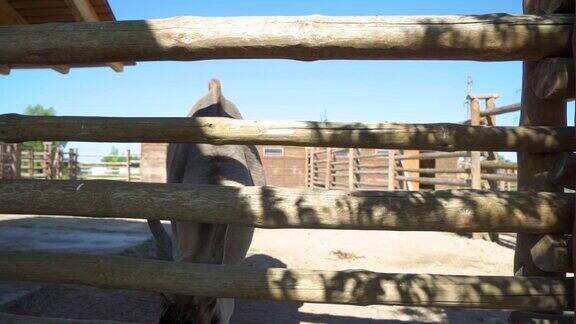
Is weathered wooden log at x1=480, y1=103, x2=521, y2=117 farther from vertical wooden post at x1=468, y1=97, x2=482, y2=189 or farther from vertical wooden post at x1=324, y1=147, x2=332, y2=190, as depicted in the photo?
vertical wooden post at x1=324, y1=147, x2=332, y2=190

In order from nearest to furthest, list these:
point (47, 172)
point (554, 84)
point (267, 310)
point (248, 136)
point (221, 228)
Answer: point (554, 84) < point (248, 136) < point (221, 228) < point (267, 310) < point (47, 172)

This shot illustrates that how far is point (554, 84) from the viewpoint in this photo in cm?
207

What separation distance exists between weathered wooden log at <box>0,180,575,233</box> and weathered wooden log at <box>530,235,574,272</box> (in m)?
0.06

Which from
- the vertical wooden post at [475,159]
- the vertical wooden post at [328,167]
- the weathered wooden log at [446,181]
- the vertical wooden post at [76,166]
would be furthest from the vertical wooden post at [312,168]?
the vertical wooden post at [76,166]

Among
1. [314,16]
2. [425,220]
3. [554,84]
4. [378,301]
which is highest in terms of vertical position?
[314,16]

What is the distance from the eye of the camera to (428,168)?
11.5 metres

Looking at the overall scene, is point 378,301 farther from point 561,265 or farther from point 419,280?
point 561,265

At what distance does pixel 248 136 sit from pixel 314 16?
71cm

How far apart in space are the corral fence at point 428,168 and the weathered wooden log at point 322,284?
578 centimetres

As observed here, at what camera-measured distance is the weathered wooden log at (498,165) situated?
25.3 feet

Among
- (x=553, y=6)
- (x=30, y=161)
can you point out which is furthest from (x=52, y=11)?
(x=30, y=161)

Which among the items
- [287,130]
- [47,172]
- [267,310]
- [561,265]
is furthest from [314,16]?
[47,172]

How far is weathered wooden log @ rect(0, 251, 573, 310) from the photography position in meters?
2.13

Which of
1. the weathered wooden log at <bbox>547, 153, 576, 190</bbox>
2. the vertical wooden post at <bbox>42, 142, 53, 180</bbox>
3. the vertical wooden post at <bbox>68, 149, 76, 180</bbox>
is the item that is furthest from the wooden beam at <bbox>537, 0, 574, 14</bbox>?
the vertical wooden post at <bbox>68, 149, 76, 180</bbox>
